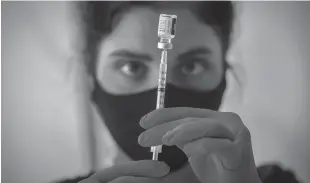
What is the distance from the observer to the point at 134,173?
1.17 metres

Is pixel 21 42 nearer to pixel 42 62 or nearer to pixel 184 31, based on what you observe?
pixel 42 62

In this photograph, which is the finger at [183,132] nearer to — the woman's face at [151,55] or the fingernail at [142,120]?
the fingernail at [142,120]

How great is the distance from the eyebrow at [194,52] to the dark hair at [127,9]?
0.05 m

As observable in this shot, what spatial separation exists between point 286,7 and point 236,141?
0.41 m

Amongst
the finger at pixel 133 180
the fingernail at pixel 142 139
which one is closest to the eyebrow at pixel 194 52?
the fingernail at pixel 142 139

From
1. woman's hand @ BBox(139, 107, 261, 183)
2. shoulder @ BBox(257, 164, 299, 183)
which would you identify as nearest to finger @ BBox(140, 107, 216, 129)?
woman's hand @ BBox(139, 107, 261, 183)

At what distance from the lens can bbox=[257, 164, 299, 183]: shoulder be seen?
1.22 meters

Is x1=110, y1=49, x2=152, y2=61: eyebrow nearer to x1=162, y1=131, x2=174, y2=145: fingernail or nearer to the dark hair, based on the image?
the dark hair

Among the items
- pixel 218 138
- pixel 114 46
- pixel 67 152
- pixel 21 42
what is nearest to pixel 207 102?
pixel 218 138

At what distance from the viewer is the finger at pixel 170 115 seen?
1136 mm

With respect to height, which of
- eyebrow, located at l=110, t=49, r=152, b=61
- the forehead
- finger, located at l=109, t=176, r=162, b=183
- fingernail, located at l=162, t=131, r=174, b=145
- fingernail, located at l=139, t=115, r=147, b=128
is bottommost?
finger, located at l=109, t=176, r=162, b=183

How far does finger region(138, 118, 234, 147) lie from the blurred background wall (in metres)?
0.14

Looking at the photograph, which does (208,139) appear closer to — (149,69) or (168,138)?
(168,138)

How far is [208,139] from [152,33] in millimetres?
333
